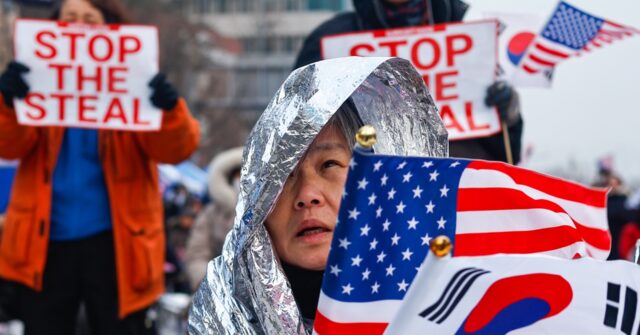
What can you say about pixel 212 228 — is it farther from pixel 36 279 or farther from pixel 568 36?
pixel 568 36

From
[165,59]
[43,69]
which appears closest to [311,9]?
[165,59]

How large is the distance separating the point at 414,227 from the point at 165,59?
42.4 metres

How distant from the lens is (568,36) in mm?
6070

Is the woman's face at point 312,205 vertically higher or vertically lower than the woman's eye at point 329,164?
lower

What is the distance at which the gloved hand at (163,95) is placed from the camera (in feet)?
17.9

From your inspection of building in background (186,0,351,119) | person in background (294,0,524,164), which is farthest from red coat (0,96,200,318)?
building in background (186,0,351,119)

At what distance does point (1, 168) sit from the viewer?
12.5 metres

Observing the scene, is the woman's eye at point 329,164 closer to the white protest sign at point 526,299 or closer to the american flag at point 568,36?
the white protest sign at point 526,299

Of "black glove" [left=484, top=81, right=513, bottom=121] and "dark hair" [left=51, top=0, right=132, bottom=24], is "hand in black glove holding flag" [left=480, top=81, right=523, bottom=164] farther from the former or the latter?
"dark hair" [left=51, top=0, right=132, bottom=24]

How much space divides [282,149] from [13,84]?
277cm

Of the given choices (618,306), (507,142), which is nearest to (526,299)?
(618,306)

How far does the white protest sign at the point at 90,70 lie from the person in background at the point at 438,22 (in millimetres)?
799

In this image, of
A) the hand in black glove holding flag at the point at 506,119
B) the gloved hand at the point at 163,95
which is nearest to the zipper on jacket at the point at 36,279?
the gloved hand at the point at 163,95

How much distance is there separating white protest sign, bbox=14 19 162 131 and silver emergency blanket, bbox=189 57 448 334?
96.1 inches
